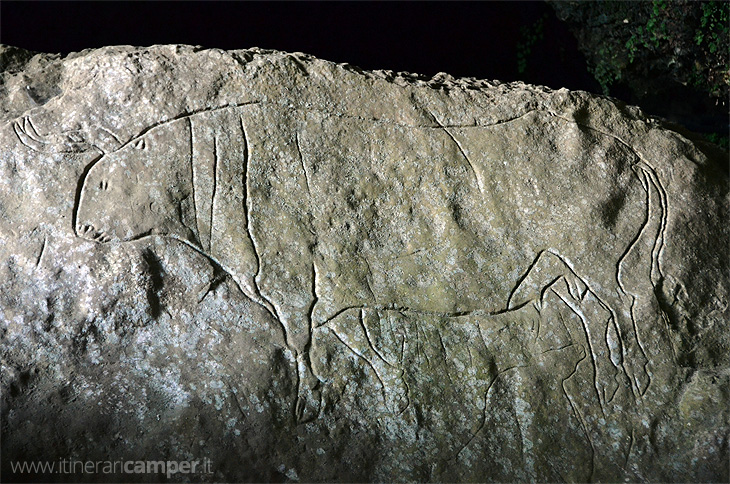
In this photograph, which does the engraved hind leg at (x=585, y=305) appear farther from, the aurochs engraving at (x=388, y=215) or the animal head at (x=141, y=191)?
the animal head at (x=141, y=191)

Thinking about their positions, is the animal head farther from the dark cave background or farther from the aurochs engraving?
the dark cave background

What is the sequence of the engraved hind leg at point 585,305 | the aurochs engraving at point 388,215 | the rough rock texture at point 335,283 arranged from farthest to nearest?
the engraved hind leg at point 585,305
the aurochs engraving at point 388,215
the rough rock texture at point 335,283

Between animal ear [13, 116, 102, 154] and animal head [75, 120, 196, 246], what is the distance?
0.11m

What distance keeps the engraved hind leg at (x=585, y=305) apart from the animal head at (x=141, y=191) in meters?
1.42

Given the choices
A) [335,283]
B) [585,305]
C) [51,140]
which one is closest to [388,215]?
[335,283]

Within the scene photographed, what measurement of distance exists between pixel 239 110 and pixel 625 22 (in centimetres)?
290

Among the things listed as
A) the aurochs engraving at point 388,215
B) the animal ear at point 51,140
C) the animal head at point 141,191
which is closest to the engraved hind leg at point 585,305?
the aurochs engraving at point 388,215

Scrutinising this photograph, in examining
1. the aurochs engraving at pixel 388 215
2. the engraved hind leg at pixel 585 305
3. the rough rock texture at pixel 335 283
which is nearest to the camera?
the rough rock texture at pixel 335 283

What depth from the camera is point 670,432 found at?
2.95 m

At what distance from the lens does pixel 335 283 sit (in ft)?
9.55

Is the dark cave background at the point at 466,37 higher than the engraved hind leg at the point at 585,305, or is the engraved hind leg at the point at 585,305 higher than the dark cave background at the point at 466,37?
the dark cave background at the point at 466,37

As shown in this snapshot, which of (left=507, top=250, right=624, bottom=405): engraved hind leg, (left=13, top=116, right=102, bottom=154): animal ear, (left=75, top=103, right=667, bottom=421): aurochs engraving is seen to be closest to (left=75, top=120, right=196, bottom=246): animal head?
(left=75, top=103, right=667, bottom=421): aurochs engraving

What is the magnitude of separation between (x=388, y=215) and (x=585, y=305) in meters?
0.92

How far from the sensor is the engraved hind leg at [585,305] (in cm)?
300
